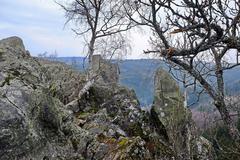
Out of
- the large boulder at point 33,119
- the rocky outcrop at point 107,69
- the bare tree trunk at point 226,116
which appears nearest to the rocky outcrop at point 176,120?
the bare tree trunk at point 226,116

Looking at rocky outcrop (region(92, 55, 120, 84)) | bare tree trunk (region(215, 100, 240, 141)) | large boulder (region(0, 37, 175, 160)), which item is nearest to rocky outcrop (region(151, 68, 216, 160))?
bare tree trunk (region(215, 100, 240, 141))

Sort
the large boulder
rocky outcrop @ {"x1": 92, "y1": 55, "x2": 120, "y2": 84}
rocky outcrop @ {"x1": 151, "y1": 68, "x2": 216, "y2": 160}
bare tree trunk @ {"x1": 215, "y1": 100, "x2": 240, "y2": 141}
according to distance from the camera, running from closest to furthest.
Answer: the large boulder, bare tree trunk @ {"x1": 215, "y1": 100, "x2": 240, "y2": 141}, rocky outcrop @ {"x1": 151, "y1": 68, "x2": 216, "y2": 160}, rocky outcrop @ {"x1": 92, "y1": 55, "x2": 120, "y2": 84}

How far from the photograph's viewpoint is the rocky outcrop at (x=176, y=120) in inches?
420

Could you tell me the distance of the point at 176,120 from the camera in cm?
1219

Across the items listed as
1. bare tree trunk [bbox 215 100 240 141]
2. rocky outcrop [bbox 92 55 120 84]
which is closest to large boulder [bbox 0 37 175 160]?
bare tree trunk [bbox 215 100 240 141]

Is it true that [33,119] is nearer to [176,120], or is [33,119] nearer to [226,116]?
[226,116]

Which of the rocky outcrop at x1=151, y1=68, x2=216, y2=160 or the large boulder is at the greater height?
the large boulder

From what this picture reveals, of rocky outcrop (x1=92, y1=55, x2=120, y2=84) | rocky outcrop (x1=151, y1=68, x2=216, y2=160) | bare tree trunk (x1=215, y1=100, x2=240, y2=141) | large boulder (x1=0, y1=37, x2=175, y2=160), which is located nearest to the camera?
large boulder (x1=0, y1=37, x2=175, y2=160)

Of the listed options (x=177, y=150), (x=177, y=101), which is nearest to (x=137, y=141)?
(x=177, y=150)

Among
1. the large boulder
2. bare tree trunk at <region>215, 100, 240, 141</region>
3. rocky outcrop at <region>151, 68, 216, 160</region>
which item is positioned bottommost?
rocky outcrop at <region>151, 68, 216, 160</region>

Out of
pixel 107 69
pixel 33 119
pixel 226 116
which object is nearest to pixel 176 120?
pixel 226 116

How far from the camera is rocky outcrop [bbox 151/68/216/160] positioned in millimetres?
10672

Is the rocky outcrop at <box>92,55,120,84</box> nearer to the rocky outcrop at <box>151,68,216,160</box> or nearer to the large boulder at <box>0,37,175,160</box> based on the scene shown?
the rocky outcrop at <box>151,68,216,160</box>

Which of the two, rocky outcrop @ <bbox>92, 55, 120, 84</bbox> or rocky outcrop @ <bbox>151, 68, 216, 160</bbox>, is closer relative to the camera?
rocky outcrop @ <bbox>151, 68, 216, 160</bbox>
